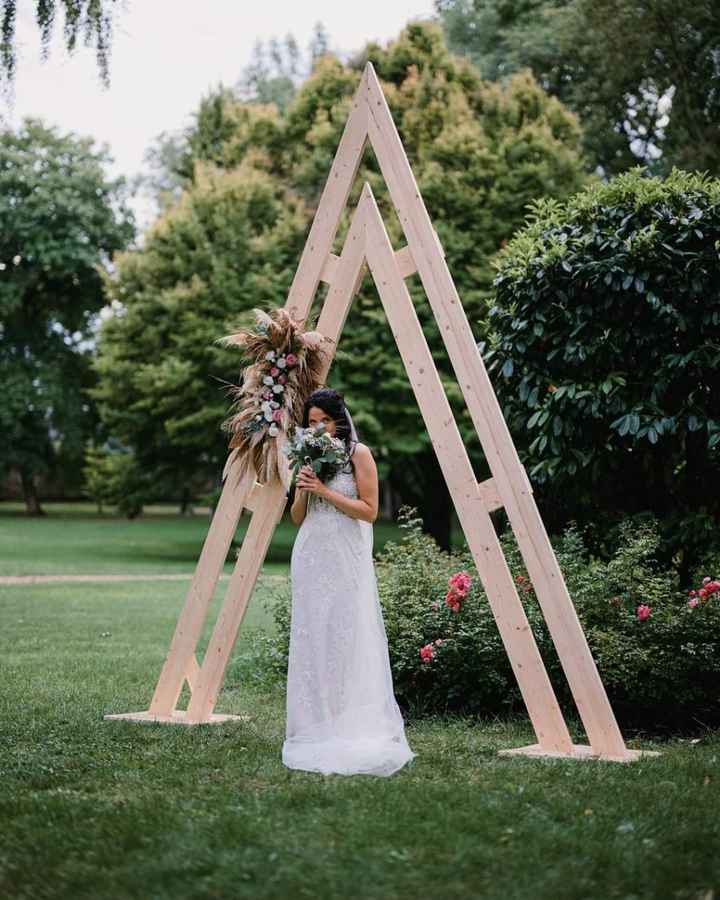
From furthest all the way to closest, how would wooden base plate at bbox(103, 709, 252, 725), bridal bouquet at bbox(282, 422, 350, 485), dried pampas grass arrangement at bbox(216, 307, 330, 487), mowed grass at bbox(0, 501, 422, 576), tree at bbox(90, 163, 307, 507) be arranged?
tree at bbox(90, 163, 307, 507), mowed grass at bbox(0, 501, 422, 576), wooden base plate at bbox(103, 709, 252, 725), dried pampas grass arrangement at bbox(216, 307, 330, 487), bridal bouquet at bbox(282, 422, 350, 485)

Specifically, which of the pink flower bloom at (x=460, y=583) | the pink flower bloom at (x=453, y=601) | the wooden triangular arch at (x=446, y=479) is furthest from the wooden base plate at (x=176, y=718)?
the pink flower bloom at (x=460, y=583)

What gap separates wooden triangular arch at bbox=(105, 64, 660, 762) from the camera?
6.85 meters

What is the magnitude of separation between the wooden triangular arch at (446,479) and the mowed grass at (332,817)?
15.6 inches

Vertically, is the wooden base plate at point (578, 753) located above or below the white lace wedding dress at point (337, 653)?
below

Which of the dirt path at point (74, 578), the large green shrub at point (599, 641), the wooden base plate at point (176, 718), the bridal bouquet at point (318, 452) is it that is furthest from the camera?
the dirt path at point (74, 578)

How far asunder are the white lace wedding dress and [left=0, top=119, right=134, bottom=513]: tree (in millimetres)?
28979

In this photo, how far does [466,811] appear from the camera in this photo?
5531 millimetres

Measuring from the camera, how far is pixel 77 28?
749cm

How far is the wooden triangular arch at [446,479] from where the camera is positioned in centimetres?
685

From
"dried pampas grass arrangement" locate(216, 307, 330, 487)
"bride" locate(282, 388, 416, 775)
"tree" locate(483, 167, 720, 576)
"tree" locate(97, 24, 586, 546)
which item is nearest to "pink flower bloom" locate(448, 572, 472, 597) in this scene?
"tree" locate(483, 167, 720, 576)

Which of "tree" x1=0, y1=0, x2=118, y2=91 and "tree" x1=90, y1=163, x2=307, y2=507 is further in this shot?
"tree" x1=90, y1=163, x2=307, y2=507

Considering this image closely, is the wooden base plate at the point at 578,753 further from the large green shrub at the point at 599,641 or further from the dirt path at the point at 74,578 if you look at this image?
the dirt path at the point at 74,578

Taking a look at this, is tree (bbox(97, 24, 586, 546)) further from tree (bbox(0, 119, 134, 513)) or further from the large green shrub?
the large green shrub

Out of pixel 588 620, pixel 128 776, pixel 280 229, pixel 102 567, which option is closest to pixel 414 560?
pixel 588 620
